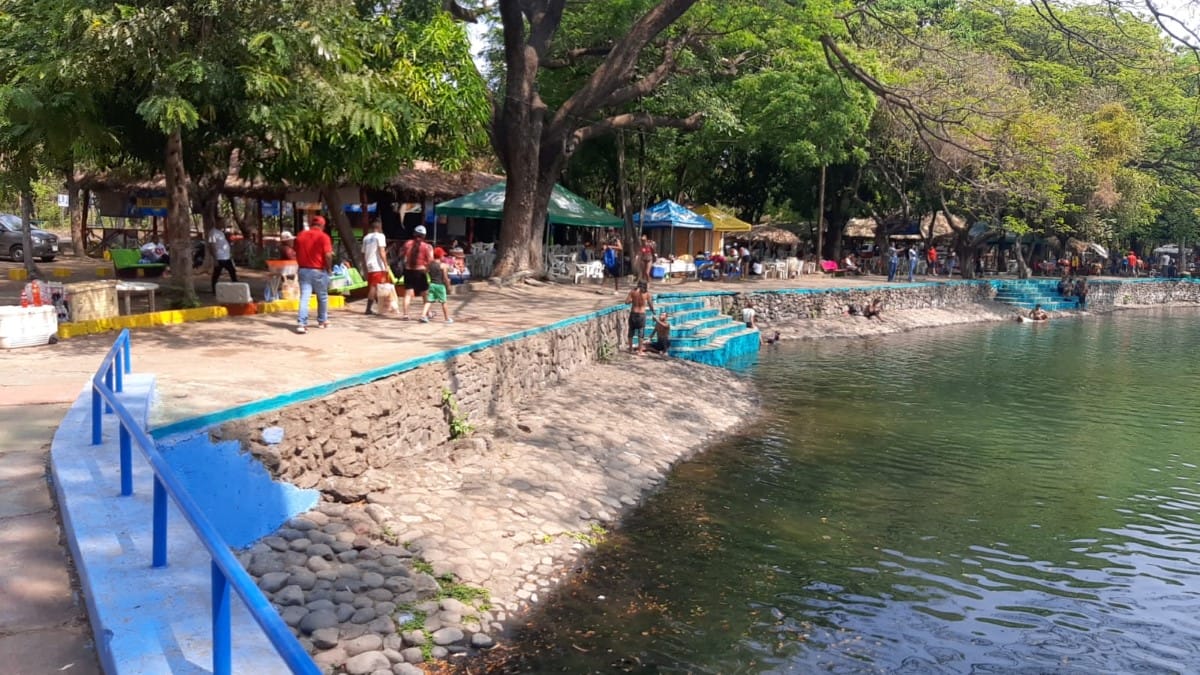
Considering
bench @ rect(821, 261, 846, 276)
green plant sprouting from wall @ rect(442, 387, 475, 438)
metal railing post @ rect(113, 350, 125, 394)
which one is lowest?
green plant sprouting from wall @ rect(442, 387, 475, 438)

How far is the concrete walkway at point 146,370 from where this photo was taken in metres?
4.08

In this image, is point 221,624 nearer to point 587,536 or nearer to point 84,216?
point 587,536

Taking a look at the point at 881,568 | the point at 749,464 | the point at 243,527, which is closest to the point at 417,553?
the point at 243,527

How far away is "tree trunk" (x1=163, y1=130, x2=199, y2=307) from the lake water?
27.7ft

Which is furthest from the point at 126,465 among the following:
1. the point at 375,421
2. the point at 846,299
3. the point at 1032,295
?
the point at 1032,295

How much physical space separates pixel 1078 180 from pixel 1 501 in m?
37.7

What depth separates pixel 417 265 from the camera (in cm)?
1529

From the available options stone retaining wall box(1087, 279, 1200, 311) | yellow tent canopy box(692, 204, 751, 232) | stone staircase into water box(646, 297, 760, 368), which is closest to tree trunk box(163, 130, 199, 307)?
stone staircase into water box(646, 297, 760, 368)

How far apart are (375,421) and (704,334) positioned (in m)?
12.8

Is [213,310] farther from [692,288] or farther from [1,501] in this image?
[692,288]

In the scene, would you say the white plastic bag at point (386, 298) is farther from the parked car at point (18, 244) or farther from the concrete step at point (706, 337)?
the parked car at point (18, 244)

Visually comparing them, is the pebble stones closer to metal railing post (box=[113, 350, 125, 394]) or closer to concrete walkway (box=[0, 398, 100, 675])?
concrete walkway (box=[0, 398, 100, 675])

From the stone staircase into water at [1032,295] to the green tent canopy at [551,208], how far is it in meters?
21.2

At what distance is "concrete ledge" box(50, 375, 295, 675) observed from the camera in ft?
12.0
